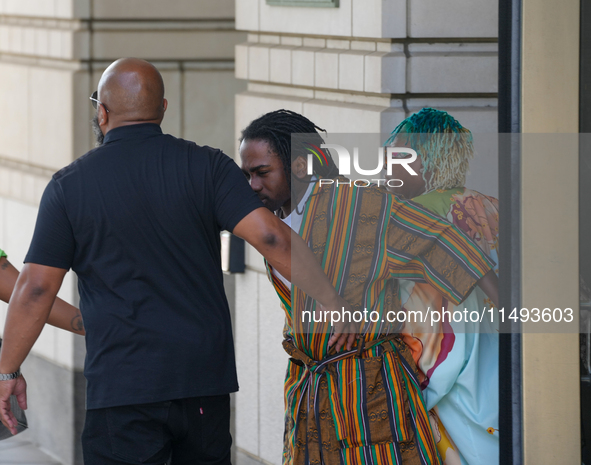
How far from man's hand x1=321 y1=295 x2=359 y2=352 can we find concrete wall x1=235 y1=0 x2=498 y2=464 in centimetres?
133

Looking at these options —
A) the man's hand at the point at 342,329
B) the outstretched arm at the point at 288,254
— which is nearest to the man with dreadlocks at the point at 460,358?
the man's hand at the point at 342,329

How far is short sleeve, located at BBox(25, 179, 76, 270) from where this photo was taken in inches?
112

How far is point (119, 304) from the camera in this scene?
290 cm

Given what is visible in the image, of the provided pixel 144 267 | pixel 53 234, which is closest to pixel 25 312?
pixel 53 234

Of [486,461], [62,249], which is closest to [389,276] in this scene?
[486,461]

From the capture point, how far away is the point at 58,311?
139 inches

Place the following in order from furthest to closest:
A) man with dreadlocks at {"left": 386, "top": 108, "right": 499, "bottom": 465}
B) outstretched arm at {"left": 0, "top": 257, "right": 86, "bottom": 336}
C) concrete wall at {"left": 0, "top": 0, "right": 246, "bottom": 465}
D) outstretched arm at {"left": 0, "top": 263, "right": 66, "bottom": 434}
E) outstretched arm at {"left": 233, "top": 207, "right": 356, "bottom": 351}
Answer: concrete wall at {"left": 0, "top": 0, "right": 246, "bottom": 465} → outstretched arm at {"left": 0, "top": 257, "right": 86, "bottom": 336} → man with dreadlocks at {"left": 386, "top": 108, "right": 499, "bottom": 465} → outstretched arm at {"left": 0, "top": 263, "right": 66, "bottom": 434} → outstretched arm at {"left": 233, "top": 207, "right": 356, "bottom": 351}

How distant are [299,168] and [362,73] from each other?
1295mm

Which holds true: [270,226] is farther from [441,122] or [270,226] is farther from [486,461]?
[486,461]

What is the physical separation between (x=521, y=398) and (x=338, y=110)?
6.31 feet

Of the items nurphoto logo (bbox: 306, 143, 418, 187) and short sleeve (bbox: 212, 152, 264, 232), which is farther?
nurphoto logo (bbox: 306, 143, 418, 187)

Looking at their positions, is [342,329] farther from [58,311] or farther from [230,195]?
[58,311]

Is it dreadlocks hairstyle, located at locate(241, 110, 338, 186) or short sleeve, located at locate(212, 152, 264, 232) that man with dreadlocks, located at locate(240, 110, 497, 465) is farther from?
short sleeve, located at locate(212, 152, 264, 232)

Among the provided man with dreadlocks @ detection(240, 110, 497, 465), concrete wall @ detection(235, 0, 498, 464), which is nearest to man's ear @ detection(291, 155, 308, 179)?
man with dreadlocks @ detection(240, 110, 497, 465)
